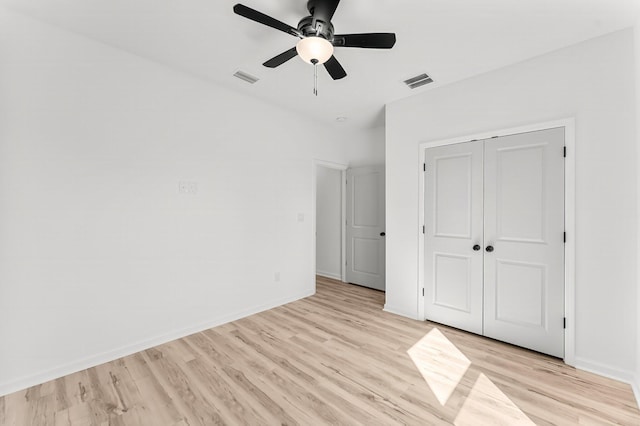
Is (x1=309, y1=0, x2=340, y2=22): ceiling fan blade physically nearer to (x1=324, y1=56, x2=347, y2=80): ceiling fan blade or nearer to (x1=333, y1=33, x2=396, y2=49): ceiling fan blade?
(x1=333, y1=33, x2=396, y2=49): ceiling fan blade

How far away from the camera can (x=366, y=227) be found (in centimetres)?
480

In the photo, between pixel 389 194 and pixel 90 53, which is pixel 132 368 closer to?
pixel 90 53

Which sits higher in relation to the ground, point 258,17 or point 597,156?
point 258,17

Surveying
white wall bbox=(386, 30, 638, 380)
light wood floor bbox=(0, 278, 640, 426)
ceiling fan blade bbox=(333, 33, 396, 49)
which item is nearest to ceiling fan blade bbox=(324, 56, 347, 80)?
ceiling fan blade bbox=(333, 33, 396, 49)

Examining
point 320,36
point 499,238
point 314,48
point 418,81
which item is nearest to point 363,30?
point 320,36

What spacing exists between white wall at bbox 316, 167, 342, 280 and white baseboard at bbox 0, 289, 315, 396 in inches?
82.2

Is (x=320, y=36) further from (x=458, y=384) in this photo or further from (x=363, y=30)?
(x=458, y=384)

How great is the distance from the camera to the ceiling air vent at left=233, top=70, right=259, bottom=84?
2973mm

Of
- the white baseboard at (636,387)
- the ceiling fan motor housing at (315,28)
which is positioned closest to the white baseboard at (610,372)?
the white baseboard at (636,387)

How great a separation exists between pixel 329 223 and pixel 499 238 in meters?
3.12

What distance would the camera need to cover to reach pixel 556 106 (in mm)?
2482

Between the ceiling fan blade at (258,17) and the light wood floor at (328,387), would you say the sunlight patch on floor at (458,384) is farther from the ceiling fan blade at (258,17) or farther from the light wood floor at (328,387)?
the ceiling fan blade at (258,17)

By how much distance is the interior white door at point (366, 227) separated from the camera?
15.1 ft

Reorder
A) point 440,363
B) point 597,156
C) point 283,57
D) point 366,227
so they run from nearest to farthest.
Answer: point 283,57
point 597,156
point 440,363
point 366,227
